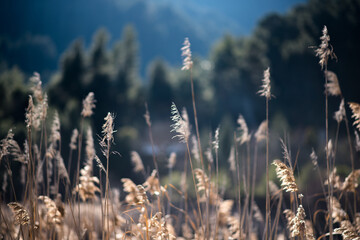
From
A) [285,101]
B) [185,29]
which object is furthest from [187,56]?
[185,29]

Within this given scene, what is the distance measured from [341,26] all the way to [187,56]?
2116cm

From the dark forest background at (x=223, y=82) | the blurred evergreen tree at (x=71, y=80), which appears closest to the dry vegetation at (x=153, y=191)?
the dark forest background at (x=223, y=82)

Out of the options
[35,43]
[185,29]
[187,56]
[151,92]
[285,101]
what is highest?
[185,29]

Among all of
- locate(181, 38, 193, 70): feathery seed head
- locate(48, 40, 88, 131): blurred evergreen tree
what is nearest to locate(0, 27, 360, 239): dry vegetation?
locate(181, 38, 193, 70): feathery seed head

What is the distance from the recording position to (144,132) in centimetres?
1931

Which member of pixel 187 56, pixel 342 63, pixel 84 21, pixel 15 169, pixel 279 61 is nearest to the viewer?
pixel 187 56

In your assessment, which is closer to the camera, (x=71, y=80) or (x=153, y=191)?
(x=153, y=191)

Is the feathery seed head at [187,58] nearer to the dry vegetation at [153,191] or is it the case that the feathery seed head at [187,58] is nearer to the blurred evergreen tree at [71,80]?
the dry vegetation at [153,191]

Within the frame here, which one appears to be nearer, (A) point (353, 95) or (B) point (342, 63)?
(A) point (353, 95)

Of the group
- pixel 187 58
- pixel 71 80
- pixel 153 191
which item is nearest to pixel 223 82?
pixel 71 80

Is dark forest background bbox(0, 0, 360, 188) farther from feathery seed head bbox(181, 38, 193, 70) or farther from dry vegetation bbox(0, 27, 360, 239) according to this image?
feathery seed head bbox(181, 38, 193, 70)

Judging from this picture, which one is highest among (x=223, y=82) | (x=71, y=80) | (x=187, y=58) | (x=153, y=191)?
(x=223, y=82)

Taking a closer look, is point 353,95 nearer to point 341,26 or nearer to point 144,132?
point 341,26

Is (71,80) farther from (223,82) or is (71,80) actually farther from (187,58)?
(187,58)
